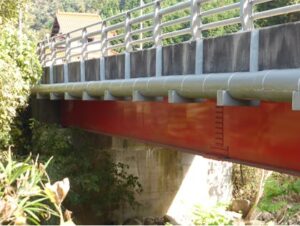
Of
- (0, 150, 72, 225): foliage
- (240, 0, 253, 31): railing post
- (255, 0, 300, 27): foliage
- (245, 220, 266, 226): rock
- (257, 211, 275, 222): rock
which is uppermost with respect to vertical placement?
(255, 0, 300, 27): foliage

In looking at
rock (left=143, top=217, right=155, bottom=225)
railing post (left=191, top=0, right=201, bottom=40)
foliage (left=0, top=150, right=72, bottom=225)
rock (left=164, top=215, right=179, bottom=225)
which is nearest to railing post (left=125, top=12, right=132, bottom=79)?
railing post (left=191, top=0, right=201, bottom=40)

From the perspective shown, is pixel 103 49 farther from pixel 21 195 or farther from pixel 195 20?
pixel 21 195

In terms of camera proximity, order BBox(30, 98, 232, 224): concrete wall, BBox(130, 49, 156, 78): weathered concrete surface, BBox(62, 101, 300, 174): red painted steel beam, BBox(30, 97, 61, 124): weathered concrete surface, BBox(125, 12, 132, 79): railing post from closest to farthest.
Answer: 1. BBox(62, 101, 300, 174): red painted steel beam
2. BBox(130, 49, 156, 78): weathered concrete surface
3. BBox(125, 12, 132, 79): railing post
4. BBox(30, 97, 61, 124): weathered concrete surface
5. BBox(30, 98, 232, 224): concrete wall

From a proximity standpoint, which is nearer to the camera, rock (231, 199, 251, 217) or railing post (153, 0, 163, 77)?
railing post (153, 0, 163, 77)

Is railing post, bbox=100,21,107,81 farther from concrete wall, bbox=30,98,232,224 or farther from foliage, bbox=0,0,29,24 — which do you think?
concrete wall, bbox=30,98,232,224

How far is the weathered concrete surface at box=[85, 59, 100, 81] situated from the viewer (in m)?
11.6

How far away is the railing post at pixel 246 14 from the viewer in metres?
6.39

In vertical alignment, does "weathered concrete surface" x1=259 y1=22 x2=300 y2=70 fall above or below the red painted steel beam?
above

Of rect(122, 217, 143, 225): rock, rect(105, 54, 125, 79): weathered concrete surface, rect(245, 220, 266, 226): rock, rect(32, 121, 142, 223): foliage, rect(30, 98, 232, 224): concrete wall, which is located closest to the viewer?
rect(105, 54, 125, 79): weathered concrete surface

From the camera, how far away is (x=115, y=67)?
1071 centimetres

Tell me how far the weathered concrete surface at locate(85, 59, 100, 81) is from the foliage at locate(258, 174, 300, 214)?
11.3 metres

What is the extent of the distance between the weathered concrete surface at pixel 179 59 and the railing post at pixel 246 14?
1.26m

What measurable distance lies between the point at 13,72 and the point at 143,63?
3877 mm

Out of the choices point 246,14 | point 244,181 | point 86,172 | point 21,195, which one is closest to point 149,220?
point 86,172
